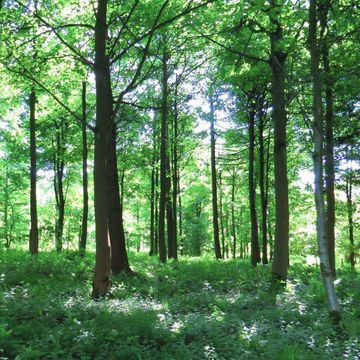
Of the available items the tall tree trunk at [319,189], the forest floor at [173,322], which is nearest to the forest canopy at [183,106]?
the tall tree trunk at [319,189]

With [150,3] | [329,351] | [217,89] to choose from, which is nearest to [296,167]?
[217,89]

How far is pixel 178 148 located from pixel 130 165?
3.05 metres

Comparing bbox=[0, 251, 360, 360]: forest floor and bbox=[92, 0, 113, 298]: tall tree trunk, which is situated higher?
bbox=[92, 0, 113, 298]: tall tree trunk

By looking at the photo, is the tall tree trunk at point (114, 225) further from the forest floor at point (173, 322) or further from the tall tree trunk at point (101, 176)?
the tall tree trunk at point (101, 176)

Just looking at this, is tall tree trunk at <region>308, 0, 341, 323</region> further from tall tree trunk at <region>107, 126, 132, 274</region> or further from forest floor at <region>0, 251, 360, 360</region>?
tall tree trunk at <region>107, 126, 132, 274</region>

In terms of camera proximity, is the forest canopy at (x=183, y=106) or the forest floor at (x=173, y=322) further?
the forest canopy at (x=183, y=106)

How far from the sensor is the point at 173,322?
6914 millimetres

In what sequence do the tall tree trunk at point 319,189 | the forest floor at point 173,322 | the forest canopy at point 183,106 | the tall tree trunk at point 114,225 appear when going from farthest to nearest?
the tall tree trunk at point 114,225
the forest canopy at point 183,106
the tall tree trunk at point 319,189
the forest floor at point 173,322

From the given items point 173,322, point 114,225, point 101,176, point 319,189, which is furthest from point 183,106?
point 173,322

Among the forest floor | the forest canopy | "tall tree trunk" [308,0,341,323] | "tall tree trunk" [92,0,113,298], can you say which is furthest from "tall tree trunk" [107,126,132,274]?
"tall tree trunk" [308,0,341,323]

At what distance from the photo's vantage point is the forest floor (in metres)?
5.42

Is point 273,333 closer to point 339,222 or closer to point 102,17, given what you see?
point 102,17

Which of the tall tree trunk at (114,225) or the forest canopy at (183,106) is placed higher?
the forest canopy at (183,106)

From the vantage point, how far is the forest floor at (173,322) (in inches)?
213
